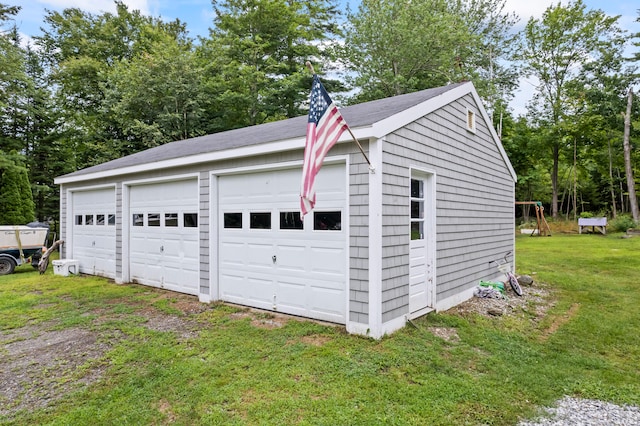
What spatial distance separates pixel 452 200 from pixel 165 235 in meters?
5.71

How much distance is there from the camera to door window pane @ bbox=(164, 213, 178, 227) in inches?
284

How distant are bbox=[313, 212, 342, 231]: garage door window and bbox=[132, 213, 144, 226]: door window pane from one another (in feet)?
16.1

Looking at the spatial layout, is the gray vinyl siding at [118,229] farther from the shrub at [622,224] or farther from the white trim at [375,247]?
the shrub at [622,224]

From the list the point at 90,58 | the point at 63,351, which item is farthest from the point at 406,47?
the point at 63,351

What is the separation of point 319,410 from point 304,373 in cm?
65

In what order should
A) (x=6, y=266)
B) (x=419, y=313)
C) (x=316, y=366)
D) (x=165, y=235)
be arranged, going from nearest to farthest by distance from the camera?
(x=316, y=366)
(x=419, y=313)
(x=165, y=235)
(x=6, y=266)

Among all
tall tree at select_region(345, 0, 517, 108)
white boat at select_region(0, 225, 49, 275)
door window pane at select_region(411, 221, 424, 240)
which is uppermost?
tall tree at select_region(345, 0, 517, 108)

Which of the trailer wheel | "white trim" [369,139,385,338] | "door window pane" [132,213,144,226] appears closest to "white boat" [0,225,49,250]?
the trailer wheel

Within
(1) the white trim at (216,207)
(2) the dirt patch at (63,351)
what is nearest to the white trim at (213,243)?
(1) the white trim at (216,207)

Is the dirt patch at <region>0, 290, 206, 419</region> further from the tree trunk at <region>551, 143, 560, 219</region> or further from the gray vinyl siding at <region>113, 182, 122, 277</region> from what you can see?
the tree trunk at <region>551, 143, 560, 219</region>

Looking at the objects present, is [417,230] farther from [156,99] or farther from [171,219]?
[156,99]

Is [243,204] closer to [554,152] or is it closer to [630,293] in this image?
[630,293]

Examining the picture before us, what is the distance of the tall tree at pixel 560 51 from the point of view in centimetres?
2219

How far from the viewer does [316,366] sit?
3.71 meters
